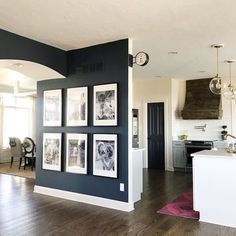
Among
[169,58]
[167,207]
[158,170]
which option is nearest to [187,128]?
[158,170]

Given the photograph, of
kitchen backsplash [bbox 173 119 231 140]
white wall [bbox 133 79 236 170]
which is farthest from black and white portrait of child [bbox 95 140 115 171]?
kitchen backsplash [bbox 173 119 231 140]

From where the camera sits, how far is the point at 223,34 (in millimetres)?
4051

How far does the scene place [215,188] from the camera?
3629mm

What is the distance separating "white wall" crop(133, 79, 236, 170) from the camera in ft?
25.1

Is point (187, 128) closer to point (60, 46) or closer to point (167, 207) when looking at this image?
point (167, 207)

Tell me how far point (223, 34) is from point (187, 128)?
4405 mm

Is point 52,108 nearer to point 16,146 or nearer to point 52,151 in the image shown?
point 52,151

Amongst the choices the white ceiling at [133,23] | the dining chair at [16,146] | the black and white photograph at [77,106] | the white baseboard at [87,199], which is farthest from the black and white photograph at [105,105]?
Result: the dining chair at [16,146]

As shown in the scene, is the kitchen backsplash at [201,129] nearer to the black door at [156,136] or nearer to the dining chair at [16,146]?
the black door at [156,136]

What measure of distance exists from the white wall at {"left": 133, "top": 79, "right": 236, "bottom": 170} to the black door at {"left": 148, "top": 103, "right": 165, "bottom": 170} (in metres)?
0.14

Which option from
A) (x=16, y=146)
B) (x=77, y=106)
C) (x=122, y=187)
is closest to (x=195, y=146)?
(x=122, y=187)

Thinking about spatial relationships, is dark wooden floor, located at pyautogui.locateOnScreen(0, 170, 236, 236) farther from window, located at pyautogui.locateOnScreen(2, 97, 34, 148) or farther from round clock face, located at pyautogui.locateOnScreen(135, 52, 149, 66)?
window, located at pyautogui.locateOnScreen(2, 97, 34, 148)

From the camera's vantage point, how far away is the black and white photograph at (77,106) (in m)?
4.71

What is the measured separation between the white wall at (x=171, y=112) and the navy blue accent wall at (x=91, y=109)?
12.1 ft
